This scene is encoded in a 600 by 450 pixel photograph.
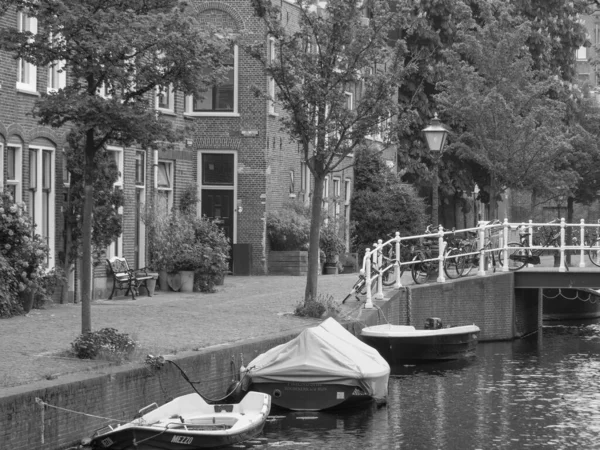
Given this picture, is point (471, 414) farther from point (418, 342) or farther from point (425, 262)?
point (425, 262)

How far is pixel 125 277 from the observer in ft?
84.5

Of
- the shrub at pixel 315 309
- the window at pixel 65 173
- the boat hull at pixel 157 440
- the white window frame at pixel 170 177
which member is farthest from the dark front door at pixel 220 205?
the boat hull at pixel 157 440

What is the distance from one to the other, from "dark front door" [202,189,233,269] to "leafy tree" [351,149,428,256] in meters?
5.75

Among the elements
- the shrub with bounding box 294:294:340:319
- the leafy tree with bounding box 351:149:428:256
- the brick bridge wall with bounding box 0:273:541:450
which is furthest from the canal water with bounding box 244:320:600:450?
the leafy tree with bounding box 351:149:428:256

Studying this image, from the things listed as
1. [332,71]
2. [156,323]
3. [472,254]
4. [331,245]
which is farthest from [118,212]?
[331,245]

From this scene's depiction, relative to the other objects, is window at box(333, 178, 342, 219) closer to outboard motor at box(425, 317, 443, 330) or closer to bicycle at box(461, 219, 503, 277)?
bicycle at box(461, 219, 503, 277)

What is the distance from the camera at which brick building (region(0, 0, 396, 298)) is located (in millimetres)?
24031

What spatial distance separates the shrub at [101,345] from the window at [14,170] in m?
7.76

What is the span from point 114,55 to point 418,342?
10337mm

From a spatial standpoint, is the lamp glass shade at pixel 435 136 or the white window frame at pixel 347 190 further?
the white window frame at pixel 347 190

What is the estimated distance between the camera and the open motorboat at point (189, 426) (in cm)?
1330

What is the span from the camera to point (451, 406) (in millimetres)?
18281

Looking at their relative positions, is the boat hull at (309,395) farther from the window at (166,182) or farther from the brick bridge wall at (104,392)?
the window at (166,182)

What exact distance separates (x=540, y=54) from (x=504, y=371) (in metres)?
30.1
